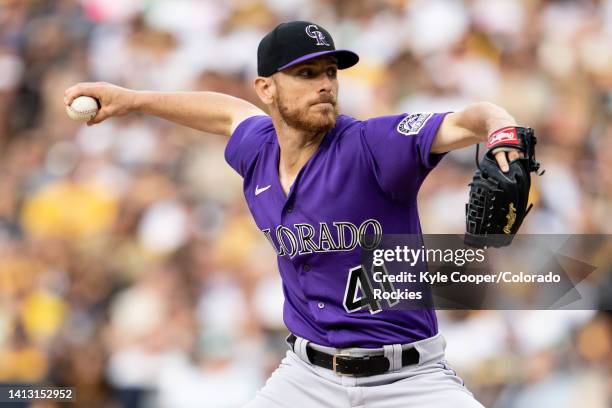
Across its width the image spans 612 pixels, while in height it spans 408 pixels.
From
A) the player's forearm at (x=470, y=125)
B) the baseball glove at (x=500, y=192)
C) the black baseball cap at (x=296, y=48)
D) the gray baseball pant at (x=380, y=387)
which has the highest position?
the black baseball cap at (x=296, y=48)

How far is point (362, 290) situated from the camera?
3527 millimetres

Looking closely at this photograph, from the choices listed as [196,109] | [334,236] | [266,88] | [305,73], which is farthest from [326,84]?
[196,109]

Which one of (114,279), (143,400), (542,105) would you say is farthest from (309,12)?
(143,400)

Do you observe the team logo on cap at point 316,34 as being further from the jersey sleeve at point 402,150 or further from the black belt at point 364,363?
the black belt at point 364,363

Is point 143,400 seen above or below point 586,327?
below

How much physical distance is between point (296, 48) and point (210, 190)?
11.2 ft

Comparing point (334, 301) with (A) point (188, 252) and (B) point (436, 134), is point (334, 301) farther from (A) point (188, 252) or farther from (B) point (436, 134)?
(A) point (188, 252)

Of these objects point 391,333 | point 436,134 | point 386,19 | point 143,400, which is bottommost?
point 143,400

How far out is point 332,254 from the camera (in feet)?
11.6

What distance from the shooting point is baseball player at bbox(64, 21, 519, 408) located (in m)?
3.40

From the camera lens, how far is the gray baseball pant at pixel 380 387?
3400 millimetres

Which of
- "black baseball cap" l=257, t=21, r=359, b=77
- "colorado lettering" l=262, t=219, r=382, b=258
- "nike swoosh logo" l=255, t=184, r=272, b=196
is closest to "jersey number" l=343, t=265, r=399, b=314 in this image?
"colorado lettering" l=262, t=219, r=382, b=258

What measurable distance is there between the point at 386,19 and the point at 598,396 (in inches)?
135

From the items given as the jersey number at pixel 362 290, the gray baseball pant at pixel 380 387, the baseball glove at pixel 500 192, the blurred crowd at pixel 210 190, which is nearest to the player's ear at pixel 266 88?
the jersey number at pixel 362 290
